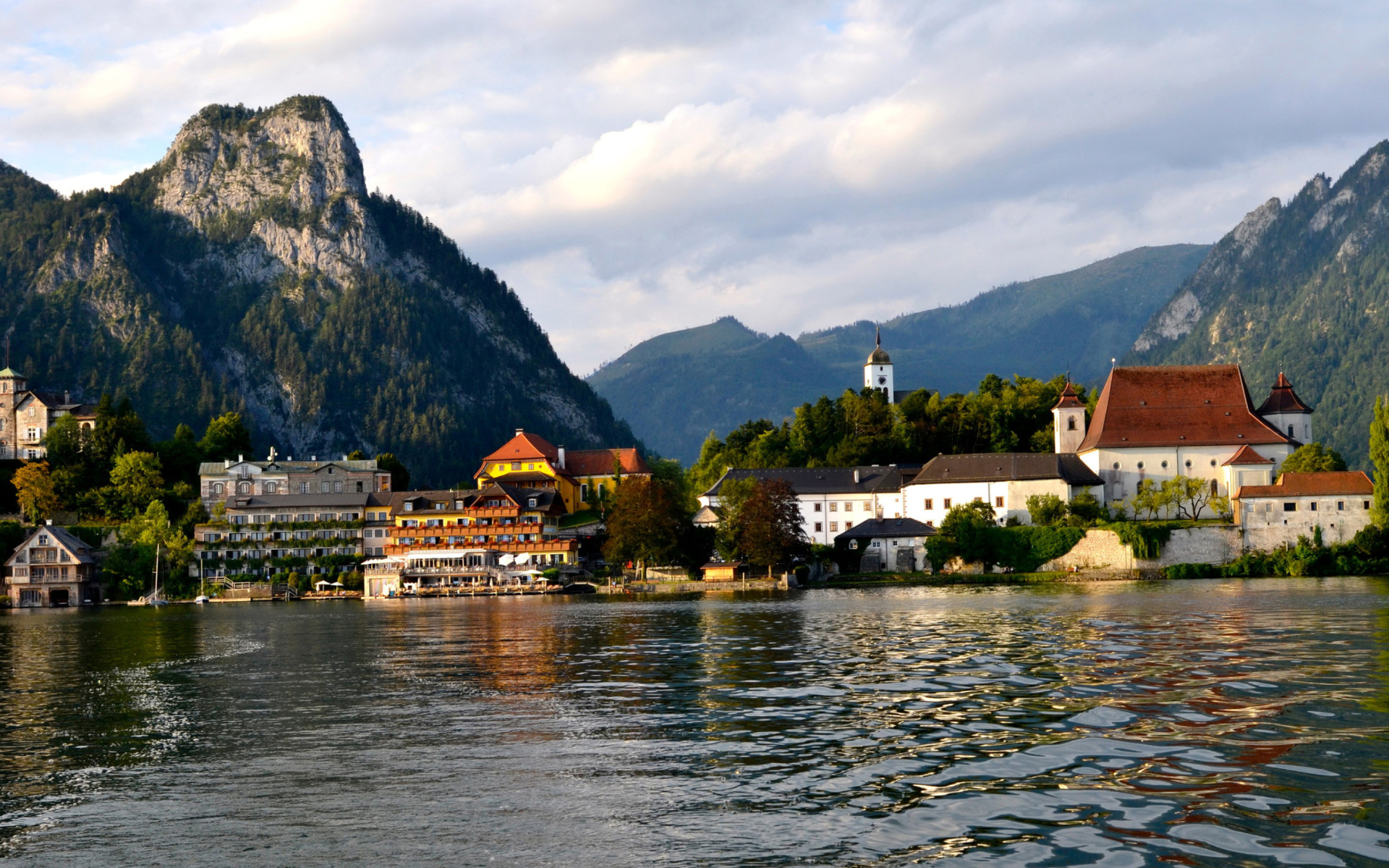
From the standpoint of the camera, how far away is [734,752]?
19.9m

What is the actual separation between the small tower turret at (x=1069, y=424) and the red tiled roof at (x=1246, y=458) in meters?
13.6

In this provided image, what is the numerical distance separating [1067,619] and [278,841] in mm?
36374

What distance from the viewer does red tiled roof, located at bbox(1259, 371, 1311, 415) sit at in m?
109

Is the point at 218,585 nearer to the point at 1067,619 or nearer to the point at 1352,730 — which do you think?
the point at 1067,619

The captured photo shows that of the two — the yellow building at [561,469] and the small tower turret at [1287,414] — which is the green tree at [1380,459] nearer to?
the small tower turret at [1287,414]

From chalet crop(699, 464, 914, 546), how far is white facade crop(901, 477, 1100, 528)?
170 inches

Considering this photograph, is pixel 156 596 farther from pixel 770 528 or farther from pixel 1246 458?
pixel 1246 458

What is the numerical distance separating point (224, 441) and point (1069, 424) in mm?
91352

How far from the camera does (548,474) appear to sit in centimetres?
12975

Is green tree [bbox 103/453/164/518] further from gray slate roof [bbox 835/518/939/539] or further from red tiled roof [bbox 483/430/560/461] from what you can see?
gray slate roof [bbox 835/518/939/539]

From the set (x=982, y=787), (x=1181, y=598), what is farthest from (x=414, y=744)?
(x=1181, y=598)

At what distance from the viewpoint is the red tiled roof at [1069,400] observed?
363ft

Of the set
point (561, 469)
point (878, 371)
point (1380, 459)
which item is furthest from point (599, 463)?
point (1380, 459)

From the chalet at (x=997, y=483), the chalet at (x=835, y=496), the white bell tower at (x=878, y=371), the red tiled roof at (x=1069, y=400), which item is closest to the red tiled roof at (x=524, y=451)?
the chalet at (x=835, y=496)
